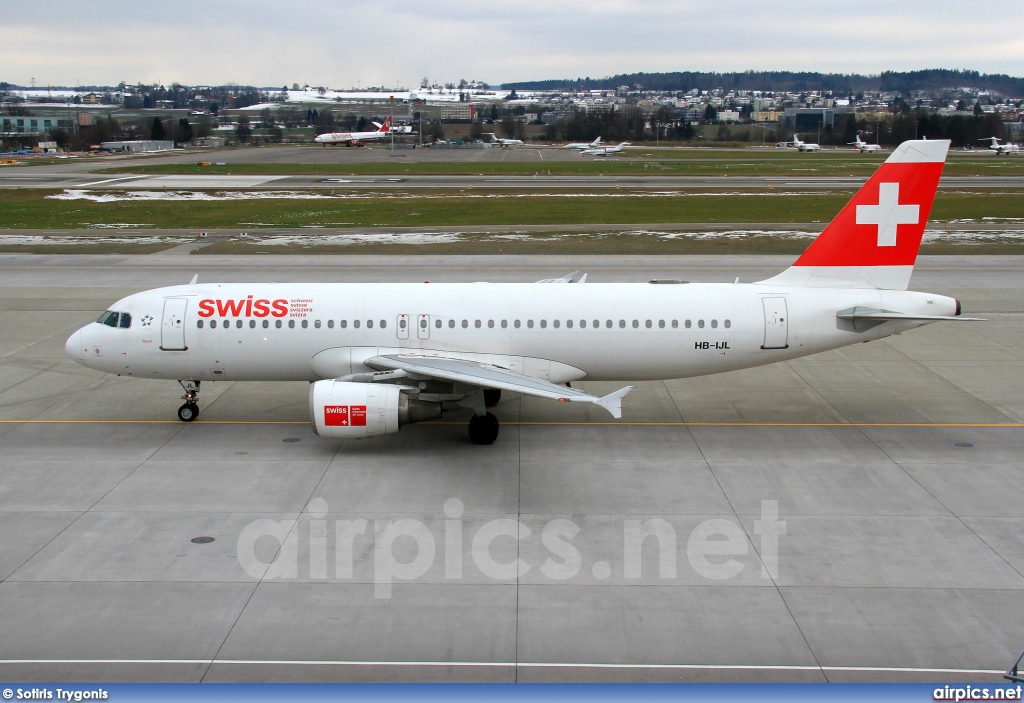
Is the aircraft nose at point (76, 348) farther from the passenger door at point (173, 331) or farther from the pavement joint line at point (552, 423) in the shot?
the passenger door at point (173, 331)

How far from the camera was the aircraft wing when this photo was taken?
19312 mm

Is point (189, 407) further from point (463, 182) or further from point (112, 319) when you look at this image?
point (463, 182)

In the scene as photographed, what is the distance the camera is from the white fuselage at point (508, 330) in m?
22.9

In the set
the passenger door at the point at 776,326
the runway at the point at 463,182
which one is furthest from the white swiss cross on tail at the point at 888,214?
the runway at the point at 463,182

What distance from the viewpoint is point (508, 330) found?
22922mm

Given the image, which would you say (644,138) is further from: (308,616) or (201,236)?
(308,616)

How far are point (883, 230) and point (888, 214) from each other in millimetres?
442

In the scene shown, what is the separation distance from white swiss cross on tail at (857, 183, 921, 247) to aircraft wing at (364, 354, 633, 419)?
847 centimetres

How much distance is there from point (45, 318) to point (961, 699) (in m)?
35.8

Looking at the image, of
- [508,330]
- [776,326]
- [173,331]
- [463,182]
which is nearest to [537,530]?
[508,330]

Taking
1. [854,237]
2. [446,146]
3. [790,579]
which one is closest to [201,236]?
[854,237]

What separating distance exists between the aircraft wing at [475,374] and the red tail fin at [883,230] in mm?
7238

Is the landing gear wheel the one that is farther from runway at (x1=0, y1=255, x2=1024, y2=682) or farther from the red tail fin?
the red tail fin

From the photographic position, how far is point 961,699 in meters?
7.55
